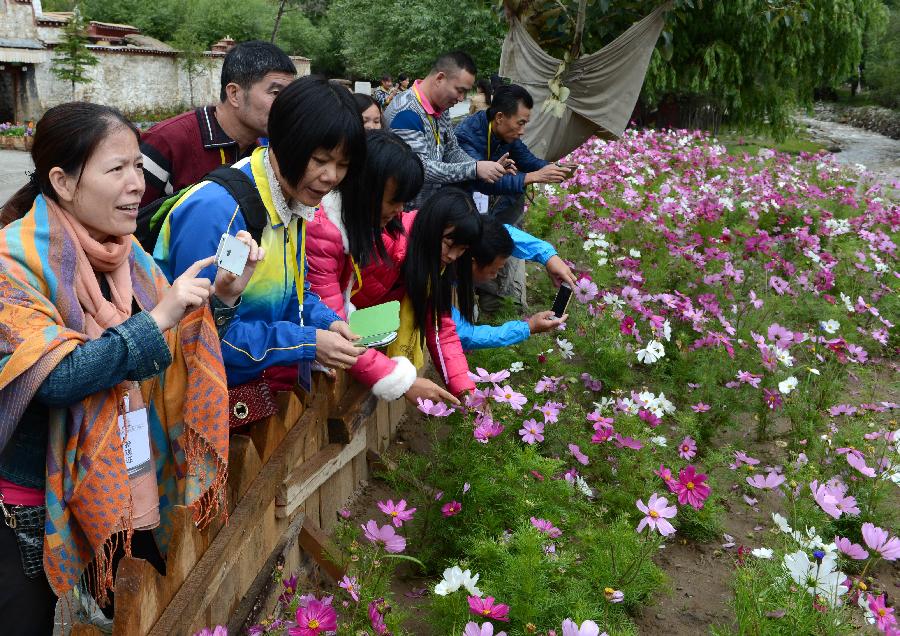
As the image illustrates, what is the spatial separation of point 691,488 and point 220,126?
2023 millimetres

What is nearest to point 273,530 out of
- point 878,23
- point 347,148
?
point 347,148

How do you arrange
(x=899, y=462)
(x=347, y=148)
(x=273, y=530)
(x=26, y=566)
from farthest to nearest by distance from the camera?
(x=899, y=462)
(x=273, y=530)
(x=347, y=148)
(x=26, y=566)

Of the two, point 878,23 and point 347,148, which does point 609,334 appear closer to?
point 347,148

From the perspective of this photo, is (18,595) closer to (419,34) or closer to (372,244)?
(372,244)

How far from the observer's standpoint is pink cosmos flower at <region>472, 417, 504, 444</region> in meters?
2.37

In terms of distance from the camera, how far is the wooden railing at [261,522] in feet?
5.15

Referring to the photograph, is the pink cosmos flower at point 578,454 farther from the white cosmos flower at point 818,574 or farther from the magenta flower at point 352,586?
the magenta flower at point 352,586

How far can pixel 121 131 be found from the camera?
156 centimetres

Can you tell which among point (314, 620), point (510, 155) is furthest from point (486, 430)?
point (510, 155)

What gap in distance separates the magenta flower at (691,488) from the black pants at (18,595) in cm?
167

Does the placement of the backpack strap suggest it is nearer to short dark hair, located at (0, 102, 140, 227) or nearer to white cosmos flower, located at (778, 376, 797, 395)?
short dark hair, located at (0, 102, 140, 227)

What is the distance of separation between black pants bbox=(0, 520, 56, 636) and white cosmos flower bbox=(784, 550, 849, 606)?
1.66 meters

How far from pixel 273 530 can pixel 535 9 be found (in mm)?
5838

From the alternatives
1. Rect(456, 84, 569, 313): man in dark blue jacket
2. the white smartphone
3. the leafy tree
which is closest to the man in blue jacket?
Rect(456, 84, 569, 313): man in dark blue jacket
